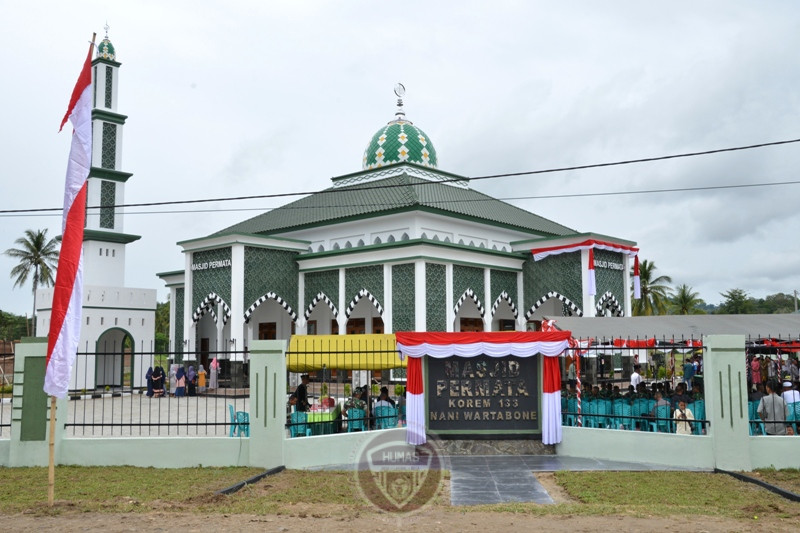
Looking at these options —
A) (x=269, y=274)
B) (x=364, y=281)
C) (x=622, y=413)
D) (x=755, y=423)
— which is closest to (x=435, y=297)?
(x=364, y=281)

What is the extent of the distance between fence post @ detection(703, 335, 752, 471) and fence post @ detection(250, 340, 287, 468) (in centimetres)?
666

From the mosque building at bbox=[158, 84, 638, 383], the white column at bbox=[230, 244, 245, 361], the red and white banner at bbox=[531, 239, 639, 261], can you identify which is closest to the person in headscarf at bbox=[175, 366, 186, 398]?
the mosque building at bbox=[158, 84, 638, 383]

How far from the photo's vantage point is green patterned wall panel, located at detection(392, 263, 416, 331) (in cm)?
2414

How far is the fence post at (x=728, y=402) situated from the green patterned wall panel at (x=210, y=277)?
62.5 feet

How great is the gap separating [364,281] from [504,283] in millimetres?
5806

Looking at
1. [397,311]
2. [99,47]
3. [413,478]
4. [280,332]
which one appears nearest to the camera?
[413,478]

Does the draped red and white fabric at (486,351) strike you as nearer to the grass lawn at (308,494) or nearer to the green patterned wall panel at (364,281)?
the grass lawn at (308,494)

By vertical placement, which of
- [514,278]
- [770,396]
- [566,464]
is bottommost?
[566,464]

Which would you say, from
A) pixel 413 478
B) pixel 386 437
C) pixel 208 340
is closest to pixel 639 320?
pixel 386 437

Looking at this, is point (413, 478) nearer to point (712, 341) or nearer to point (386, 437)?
point (386, 437)

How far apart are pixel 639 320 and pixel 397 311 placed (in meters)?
10.1

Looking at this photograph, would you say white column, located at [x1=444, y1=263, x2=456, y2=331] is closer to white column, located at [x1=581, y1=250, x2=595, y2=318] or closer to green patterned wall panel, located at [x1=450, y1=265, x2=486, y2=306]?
green patterned wall panel, located at [x1=450, y1=265, x2=486, y2=306]

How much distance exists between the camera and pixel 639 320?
16.2 metres

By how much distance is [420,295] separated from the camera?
23938mm
